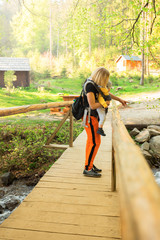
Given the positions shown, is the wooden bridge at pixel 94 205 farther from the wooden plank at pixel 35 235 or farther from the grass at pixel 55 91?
the grass at pixel 55 91

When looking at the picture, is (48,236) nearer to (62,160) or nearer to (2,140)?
(62,160)

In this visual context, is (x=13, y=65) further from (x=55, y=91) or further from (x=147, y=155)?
(x=147, y=155)

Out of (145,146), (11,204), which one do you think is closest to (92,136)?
(11,204)

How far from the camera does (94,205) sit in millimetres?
2477

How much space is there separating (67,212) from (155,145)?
519cm

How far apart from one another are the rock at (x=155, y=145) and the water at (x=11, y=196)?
→ 12.5ft

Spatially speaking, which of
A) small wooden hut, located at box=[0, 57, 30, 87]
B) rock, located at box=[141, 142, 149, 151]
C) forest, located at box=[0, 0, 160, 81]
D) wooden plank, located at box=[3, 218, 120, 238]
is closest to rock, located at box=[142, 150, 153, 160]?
rock, located at box=[141, 142, 149, 151]

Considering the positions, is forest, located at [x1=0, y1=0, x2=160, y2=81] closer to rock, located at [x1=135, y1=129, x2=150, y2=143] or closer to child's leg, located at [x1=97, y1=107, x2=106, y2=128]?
rock, located at [x1=135, y1=129, x2=150, y2=143]

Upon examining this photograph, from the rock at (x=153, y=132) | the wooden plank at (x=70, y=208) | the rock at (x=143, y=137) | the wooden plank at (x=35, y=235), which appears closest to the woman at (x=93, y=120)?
the wooden plank at (x=70, y=208)

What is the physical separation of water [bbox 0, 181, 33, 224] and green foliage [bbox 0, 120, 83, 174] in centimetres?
44

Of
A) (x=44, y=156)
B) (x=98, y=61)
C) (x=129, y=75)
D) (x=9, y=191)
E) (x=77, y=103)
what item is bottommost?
(x=9, y=191)

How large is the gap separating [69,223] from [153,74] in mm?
24432

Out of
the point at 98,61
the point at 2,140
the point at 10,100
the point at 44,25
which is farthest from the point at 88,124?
the point at 44,25

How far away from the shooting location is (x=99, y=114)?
3.04m
